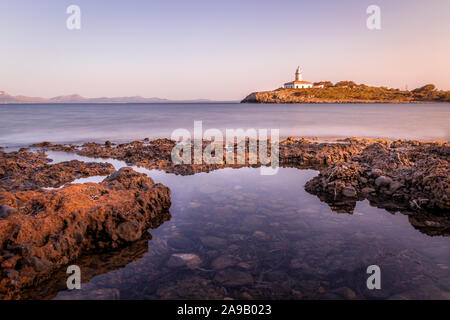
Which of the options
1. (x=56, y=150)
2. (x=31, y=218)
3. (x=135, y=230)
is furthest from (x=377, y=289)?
(x=56, y=150)

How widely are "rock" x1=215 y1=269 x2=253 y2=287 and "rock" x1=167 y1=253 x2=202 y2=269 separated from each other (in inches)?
20.7

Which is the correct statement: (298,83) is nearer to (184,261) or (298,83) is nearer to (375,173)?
(375,173)

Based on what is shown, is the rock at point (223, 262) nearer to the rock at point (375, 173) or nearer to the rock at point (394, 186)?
the rock at point (394, 186)

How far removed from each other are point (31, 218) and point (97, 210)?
1109mm

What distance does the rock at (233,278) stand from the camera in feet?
13.6

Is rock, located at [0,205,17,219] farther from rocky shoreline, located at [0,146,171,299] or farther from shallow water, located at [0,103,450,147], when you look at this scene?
shallow water, located at [0,103,450,147]

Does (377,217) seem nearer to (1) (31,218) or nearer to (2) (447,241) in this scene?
(2) (447,241)

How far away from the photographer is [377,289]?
13.3 ft

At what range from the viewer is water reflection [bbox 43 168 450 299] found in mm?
4008

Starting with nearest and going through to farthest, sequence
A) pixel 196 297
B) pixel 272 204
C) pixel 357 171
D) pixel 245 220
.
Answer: pixel 196 297 < pixel 245 220 < pixel 272 204 < pixel 357 171

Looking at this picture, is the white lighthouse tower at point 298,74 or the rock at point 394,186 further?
the white lighthouse tower at point 298,74

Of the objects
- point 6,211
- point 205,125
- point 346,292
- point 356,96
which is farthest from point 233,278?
point 356,96

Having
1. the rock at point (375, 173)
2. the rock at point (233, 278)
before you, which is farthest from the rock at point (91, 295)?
the rock at point (375, 173)

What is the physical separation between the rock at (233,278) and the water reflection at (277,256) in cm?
2
